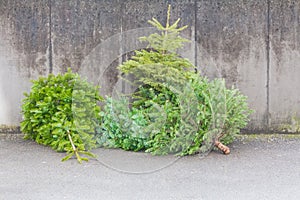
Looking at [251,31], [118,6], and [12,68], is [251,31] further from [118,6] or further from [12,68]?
[12,68]

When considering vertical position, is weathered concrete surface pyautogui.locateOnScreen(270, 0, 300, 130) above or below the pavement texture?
above

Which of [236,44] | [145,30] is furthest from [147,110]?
[236,44]

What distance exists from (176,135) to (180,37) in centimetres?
103

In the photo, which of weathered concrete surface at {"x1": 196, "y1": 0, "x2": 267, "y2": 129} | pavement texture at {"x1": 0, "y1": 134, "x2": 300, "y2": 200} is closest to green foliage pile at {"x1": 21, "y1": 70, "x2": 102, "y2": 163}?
pavement texture at {"x1": 0, "y1": 134, "x2": 300, "y2": 200}

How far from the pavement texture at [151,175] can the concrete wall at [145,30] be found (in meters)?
0.74

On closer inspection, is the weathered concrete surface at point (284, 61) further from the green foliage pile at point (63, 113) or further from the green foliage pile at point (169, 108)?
the green foliage pile at point (63, 113)

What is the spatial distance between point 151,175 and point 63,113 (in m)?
1.11

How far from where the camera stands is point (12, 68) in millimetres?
5617

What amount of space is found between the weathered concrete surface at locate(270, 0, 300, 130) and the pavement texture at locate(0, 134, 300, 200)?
484 millimetres

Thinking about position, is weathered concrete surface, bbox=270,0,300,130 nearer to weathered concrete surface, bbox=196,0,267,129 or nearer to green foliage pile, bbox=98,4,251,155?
weathered concrete surface, bbox=196,0,267,129

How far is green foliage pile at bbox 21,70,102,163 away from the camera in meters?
4.90

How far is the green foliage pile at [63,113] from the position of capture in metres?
4.90

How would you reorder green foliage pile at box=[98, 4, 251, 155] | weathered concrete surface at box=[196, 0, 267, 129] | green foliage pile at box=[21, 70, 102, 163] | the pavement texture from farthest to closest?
1. weathered concrete surface at box=[196, 0, 267, 129]
2. green foliage pile at box=[21, 70, 102, 163]
3. green foliage pile at box=[98, 4, 251, 155]
4. the pavement texture

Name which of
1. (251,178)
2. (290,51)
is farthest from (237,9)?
(251,178)
